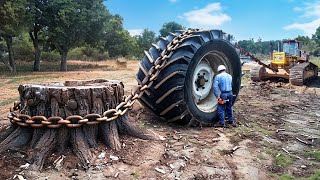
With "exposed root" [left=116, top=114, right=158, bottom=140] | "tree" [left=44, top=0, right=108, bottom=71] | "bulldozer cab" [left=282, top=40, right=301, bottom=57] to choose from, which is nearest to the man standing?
"exposed root" [left=116, top=114, right=158, bottom=140]

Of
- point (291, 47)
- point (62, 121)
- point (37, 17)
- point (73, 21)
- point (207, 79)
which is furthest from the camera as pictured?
point (73, 21)

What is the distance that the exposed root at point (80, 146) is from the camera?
3798 mm

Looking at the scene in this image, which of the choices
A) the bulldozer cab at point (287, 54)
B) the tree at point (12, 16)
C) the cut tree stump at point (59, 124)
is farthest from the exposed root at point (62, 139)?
the tree at point (12, 16)

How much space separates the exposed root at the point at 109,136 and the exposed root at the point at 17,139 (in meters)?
0.82

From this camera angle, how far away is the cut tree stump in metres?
3.85

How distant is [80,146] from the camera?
3928mm

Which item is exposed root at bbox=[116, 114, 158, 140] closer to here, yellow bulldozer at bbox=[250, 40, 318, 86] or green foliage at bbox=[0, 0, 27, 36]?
yellow bulldozer at bbox=[250, 40, 318, 86]

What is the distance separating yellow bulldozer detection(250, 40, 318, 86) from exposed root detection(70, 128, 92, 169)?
12290mm

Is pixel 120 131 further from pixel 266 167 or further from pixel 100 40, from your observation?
pixel 100 40

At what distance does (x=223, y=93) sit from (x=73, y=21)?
24259 millimetres

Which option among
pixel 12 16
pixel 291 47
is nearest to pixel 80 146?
pixel 291 47

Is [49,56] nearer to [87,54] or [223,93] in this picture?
[87,54]

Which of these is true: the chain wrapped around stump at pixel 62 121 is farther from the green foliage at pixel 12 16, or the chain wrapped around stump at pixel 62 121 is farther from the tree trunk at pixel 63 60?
the tree trunk at pixel 63 60

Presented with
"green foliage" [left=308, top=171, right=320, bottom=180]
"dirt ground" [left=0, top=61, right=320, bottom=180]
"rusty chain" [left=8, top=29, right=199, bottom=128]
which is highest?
"rusty chain" [left=8, top=29, right=199, bottom=128]
